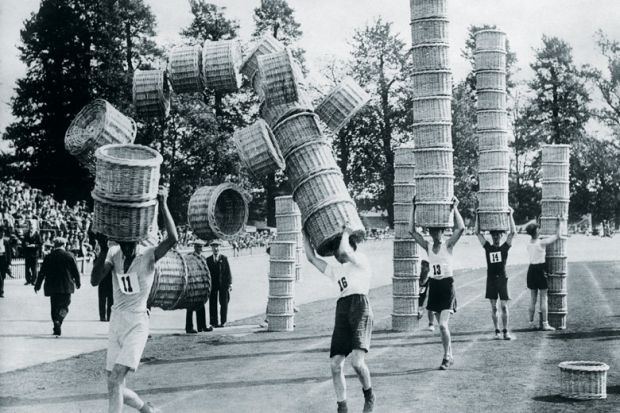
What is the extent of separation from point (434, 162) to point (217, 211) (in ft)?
13.4

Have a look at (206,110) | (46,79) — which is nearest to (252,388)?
(46,79)

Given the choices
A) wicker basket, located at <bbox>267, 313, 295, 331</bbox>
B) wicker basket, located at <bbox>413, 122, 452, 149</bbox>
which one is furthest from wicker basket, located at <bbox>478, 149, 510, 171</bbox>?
wicker basket, located at <bbox>267, 313, 295, 331</bbox>

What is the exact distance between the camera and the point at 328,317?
19250mm

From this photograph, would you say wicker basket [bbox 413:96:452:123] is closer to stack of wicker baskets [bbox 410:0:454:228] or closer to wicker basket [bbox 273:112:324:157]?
stack of wicker baskets [bbox 410:0:454:228]

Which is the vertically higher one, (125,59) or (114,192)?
(125,59)

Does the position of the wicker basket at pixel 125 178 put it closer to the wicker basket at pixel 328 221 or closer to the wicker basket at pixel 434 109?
the wicker basket at pixel 328 221

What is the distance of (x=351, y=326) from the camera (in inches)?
341

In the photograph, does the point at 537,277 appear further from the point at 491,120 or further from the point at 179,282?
the point at 179,282

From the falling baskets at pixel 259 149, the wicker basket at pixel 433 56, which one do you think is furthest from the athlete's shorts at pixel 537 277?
the falling baskets at pixel 259 149

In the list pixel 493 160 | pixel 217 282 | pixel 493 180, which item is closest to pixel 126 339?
pixel 217 282

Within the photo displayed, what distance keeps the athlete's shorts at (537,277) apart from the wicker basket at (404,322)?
105 inches

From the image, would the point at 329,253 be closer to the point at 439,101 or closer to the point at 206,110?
the point at 439,101

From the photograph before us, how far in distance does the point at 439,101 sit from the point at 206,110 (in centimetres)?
3096

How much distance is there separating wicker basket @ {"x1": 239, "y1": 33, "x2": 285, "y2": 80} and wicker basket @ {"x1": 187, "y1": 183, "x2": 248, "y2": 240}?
6.66 feet
